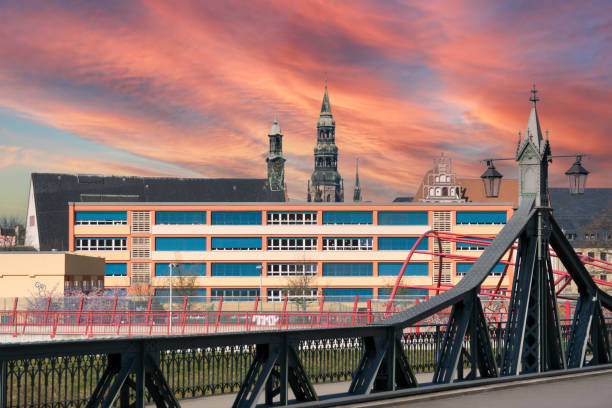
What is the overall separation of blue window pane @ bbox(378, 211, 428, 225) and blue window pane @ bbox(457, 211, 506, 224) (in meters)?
4.13

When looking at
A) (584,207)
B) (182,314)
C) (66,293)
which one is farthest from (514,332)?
(584,207)

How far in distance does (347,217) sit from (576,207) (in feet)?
207

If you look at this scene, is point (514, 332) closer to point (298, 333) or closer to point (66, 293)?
point (298, 333)

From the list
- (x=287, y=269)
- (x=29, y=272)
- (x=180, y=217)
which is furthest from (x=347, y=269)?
(x=29, y=272)

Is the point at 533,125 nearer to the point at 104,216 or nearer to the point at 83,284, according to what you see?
the point at 83,284

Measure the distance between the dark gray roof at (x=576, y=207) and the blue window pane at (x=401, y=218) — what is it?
54509mm

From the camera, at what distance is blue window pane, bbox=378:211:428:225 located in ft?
293

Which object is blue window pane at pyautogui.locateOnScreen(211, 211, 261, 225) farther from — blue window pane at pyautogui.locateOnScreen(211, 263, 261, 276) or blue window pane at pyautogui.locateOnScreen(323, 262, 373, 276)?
blue window pane at pyautogui.locateOnScreen(323, 262, 373, 276)

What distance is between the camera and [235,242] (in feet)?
290

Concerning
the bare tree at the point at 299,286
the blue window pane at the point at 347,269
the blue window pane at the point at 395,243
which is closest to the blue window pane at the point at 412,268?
the blue window pane at the point at 347,269

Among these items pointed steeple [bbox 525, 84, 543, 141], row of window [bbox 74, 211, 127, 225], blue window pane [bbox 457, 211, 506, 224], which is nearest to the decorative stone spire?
pointed steeple [bbox 525, 84, 543, 141]

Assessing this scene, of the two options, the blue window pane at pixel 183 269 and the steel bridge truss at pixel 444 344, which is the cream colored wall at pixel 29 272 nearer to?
the blue window pane at pixel 183 269

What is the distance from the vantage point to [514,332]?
54.6 ft

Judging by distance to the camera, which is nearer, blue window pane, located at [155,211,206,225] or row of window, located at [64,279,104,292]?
row of window, located at [64,279,104,292]
